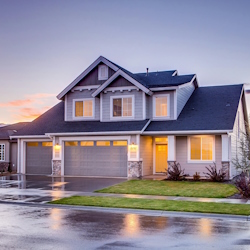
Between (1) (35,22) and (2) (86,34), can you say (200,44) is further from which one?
(1) (35,22)

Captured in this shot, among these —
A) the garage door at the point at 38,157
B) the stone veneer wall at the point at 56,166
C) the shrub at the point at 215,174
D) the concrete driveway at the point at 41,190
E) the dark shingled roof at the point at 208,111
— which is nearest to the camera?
the concrete driveway at the point at 41,190

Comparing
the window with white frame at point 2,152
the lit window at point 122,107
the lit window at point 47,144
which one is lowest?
the window with white frame at point 2,152

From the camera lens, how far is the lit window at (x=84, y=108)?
28406 mm

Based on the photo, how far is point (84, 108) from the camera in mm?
28609

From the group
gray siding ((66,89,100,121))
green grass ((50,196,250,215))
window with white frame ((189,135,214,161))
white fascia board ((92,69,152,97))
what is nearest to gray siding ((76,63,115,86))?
gray siding ((66,89,100,121))

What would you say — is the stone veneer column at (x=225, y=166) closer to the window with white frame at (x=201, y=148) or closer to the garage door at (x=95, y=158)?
the window with white frame at (x=201, y=148)

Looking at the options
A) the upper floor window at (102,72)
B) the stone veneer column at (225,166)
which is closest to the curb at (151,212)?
the stone veneer column at (225,166)

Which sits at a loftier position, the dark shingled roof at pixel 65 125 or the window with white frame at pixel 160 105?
the window with white frame at pixel 160 105

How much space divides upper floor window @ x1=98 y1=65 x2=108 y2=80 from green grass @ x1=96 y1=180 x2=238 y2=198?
32.3 ft

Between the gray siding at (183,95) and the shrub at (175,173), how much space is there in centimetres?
411

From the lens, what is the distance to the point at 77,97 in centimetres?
2869

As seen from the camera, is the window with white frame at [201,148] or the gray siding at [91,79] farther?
the gray siding at [91,79]

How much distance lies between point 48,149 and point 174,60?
13764 mm

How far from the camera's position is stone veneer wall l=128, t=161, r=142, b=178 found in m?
24.7
